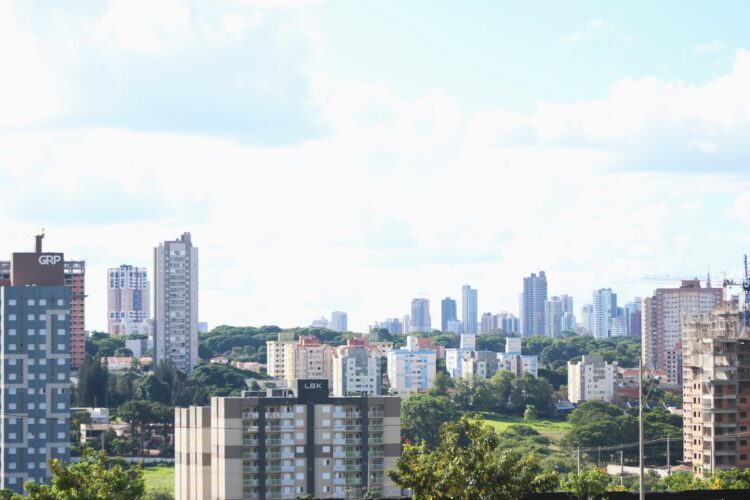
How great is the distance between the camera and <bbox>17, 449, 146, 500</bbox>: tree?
1225 inches

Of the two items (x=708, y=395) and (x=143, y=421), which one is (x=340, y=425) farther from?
(x=143, y=421)

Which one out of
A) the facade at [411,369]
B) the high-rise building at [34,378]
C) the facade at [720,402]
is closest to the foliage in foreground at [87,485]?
the facade at [720,402]

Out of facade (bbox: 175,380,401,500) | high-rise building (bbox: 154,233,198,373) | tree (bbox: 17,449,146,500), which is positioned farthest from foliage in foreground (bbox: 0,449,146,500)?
high-rise building (bbox: 154,233,198,373)

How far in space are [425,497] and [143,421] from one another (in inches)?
3089

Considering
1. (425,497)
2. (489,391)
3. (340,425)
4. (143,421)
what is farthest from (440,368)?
(425,497)

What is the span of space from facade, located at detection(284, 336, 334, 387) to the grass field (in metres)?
75.3

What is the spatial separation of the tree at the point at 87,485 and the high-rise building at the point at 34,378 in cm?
6127

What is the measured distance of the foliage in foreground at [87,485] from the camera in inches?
1225

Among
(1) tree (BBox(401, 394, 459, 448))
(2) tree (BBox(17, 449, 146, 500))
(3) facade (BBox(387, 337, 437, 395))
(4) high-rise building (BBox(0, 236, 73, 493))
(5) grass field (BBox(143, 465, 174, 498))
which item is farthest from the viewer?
(3) facade (BBox(387, 337, 437, 395))

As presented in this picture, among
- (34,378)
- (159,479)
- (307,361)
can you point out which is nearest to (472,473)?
(159,479)

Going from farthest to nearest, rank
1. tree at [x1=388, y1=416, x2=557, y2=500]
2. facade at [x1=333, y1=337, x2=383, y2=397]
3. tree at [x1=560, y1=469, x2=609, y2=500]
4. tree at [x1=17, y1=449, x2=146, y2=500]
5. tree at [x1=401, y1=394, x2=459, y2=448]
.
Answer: facade at [x1=333, y1=337, x2=383, y2=397] < tree at [x1=401, y1=394, x2=459, y2=448] < tree at [x1=560, y1=469, x2=609, y2=500] < tree at [x1=388, y1=416, x2=557, y2=500] < tree at [x1=17, y1=449, x2=146, y2=500]

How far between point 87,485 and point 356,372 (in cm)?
12985

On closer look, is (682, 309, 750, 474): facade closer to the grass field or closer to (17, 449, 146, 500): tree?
the grass field

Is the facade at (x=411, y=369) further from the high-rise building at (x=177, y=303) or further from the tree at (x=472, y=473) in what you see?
the tree at (x=472, y=473)
